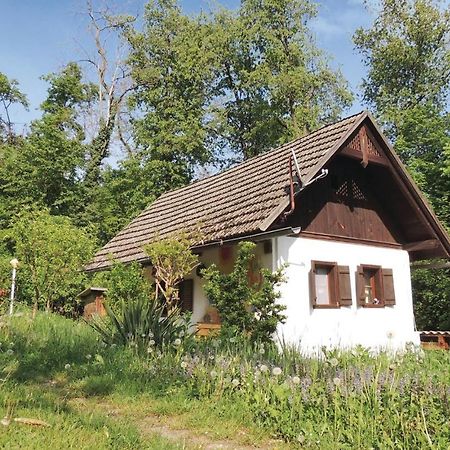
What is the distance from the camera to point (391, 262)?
1341 cm

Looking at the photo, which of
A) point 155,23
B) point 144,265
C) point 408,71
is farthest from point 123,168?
point 408,71

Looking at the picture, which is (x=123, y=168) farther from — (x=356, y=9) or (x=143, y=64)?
(x=356, y=9)

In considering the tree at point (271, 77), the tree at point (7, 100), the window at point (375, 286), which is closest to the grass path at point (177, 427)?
the window at point (375, 286)

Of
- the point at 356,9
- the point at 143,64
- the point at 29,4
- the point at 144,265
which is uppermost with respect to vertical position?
the point at 356,9

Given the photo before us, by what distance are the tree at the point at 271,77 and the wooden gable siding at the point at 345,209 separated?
16.0 meters

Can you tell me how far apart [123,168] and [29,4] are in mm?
16583

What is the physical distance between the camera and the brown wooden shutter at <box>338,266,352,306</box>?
11.4 meters

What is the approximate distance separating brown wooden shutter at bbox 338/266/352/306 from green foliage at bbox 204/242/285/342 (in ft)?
8.43

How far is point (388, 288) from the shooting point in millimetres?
12766

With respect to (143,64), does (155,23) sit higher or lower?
higher

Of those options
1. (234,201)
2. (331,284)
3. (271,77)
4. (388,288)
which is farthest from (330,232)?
(271,77)

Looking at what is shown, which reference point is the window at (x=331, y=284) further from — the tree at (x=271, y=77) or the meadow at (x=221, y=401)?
the tree at (x=271, y=77)

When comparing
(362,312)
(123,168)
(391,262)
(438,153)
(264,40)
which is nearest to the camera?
(362,312)

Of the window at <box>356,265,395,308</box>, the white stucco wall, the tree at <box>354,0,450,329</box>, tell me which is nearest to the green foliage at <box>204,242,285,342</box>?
the white stucco wall
